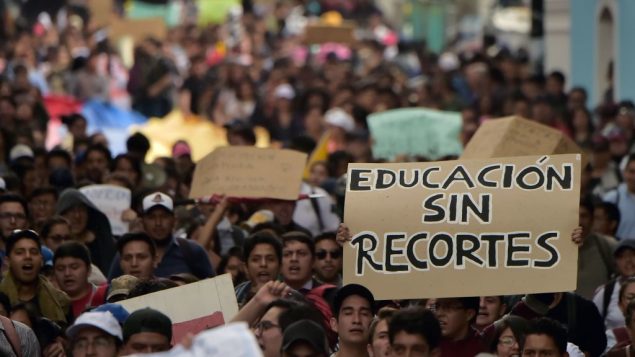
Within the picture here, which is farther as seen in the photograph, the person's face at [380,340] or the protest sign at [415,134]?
the protest sign at [415,134]

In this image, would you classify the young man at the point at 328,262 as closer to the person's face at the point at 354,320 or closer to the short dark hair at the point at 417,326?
the person's face at the point at 354,320

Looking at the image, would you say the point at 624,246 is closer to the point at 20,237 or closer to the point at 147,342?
the point at 20,237

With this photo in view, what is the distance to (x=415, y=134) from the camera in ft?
76.1

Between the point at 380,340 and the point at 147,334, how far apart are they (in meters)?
1.09

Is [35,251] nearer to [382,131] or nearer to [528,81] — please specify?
[382,131]

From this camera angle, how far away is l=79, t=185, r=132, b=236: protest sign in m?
16.9

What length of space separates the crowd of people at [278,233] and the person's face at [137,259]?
0.01 metres

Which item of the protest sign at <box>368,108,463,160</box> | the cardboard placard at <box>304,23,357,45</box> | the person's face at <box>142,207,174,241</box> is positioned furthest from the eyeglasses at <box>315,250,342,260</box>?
the cardboard placard at <box>304,23,357,45</box>

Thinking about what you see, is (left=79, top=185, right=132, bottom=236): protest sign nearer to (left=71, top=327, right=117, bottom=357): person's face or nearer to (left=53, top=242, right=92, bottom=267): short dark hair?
(left=53, top=242, right=92, bottom=267): short dark hair

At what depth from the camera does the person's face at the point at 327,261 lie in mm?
14586

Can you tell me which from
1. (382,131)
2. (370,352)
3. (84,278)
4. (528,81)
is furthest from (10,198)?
(528,81)

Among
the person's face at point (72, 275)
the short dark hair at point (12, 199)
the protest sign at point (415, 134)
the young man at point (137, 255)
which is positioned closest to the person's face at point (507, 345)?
the young man at point (137, 255)

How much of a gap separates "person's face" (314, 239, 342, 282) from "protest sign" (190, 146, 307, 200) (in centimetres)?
211

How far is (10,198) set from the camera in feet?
51.8
